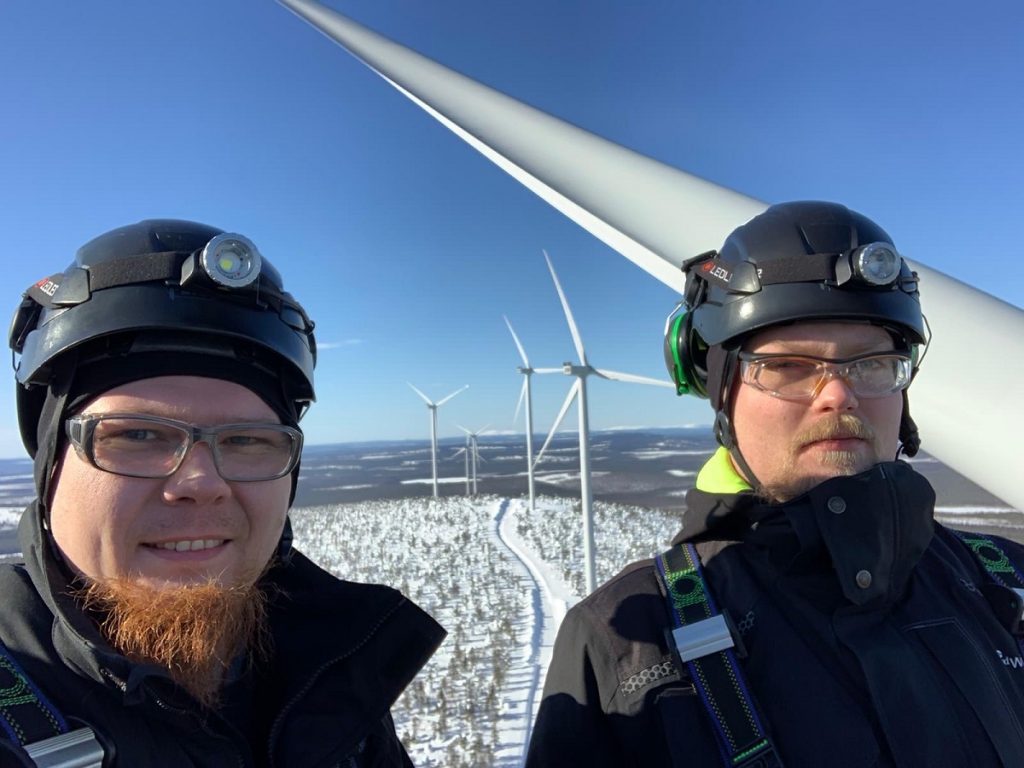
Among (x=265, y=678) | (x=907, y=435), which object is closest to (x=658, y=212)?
(x=907, y=435)

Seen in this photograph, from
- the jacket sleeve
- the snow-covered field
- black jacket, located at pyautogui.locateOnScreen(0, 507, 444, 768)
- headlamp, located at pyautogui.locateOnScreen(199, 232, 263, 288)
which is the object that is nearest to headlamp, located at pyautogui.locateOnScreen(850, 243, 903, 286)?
the jacket sleeve

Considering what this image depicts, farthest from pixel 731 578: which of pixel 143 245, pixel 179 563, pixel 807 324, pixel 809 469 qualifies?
pixel 143 245

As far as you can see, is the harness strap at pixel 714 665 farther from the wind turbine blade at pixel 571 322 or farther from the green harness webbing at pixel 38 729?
the wind turbine blade at pixel 571 322

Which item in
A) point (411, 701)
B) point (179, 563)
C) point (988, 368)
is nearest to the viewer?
point (988, 368)

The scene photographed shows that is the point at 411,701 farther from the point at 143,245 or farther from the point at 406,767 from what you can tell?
the point at 143,245

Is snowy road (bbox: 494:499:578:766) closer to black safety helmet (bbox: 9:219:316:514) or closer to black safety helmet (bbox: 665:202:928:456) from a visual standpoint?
black safety helmet (bbox: 665:202:928:456)
